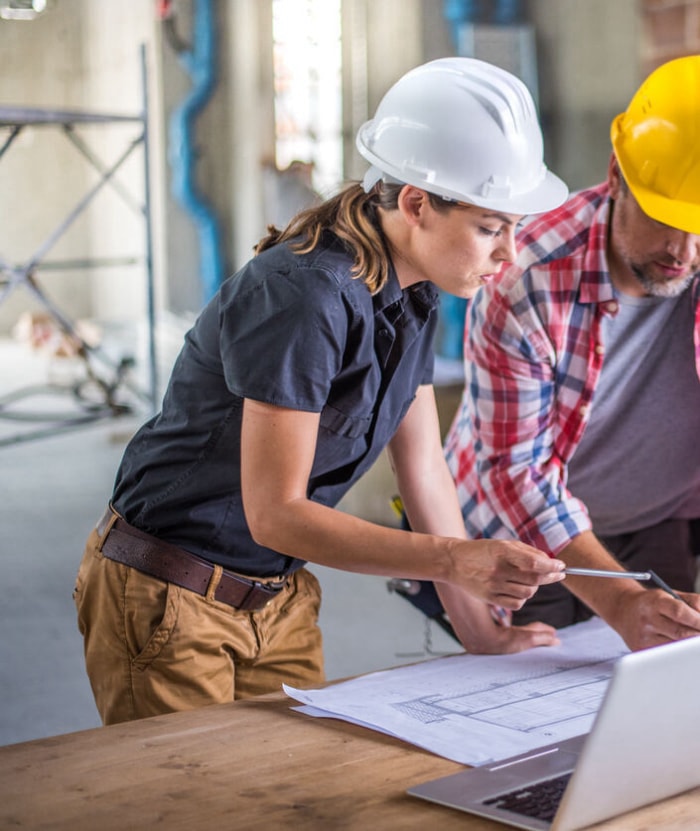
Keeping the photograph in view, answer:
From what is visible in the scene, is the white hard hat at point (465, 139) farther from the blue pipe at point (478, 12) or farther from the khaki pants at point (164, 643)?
the blue pipe at point (478, 12)

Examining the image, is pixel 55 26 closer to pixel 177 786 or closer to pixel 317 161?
pixel 317 161

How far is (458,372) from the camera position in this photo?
4.14 metres

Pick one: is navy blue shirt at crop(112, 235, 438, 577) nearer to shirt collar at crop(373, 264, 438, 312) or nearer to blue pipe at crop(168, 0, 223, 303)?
shirt collar at crop(373, 264, 438, 312)

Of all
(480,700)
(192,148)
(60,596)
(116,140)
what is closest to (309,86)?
(192,148)

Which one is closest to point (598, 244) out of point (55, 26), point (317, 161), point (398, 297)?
point (398, 297)

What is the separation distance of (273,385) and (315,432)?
0.26 feet

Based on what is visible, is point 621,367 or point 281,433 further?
point 621,367

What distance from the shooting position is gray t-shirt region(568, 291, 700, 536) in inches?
71.5

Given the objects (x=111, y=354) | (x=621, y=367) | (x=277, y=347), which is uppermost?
(x=277, y=347)

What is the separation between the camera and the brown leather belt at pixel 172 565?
145cm

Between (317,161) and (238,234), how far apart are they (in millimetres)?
698

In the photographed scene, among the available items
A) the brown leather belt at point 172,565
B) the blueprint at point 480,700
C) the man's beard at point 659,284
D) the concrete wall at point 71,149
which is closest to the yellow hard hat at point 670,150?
the man's beard at point 659,284

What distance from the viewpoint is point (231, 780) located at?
1.09 meters

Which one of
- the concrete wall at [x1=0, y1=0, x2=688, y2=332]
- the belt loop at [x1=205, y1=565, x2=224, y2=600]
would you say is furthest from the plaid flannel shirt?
the concrete wall at [x1=0, y1=0, x2=688, y2=332]
